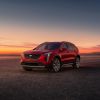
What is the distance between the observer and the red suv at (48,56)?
1912cm

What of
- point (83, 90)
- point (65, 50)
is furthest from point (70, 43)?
point (83, 90)

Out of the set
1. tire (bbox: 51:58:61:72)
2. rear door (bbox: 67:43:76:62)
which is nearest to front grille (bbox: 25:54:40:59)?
tire (bbox: 51:58:61:72)

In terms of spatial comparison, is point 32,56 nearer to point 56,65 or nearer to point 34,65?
point 34,65

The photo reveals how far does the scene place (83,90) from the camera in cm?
1134

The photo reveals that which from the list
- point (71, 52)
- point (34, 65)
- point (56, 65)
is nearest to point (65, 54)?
point (71, 52)

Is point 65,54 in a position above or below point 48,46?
below

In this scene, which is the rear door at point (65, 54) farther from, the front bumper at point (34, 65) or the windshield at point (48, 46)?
the front bumper at point (34, 65)

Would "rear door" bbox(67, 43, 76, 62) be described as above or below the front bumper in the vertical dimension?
above

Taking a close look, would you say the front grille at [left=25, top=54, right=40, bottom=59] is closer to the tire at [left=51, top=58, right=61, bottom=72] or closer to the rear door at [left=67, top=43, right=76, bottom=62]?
the tire at [left=51, top=58, right=61, bottom=72]

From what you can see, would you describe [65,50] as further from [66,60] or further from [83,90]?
[83,90]

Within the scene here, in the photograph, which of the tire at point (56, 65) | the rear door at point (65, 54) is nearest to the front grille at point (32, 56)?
the tire at point (56, 65)

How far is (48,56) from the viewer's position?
19.1 meters

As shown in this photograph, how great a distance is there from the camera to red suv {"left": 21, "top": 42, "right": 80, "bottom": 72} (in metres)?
19.1

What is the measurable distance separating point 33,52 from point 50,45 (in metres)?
1.78
